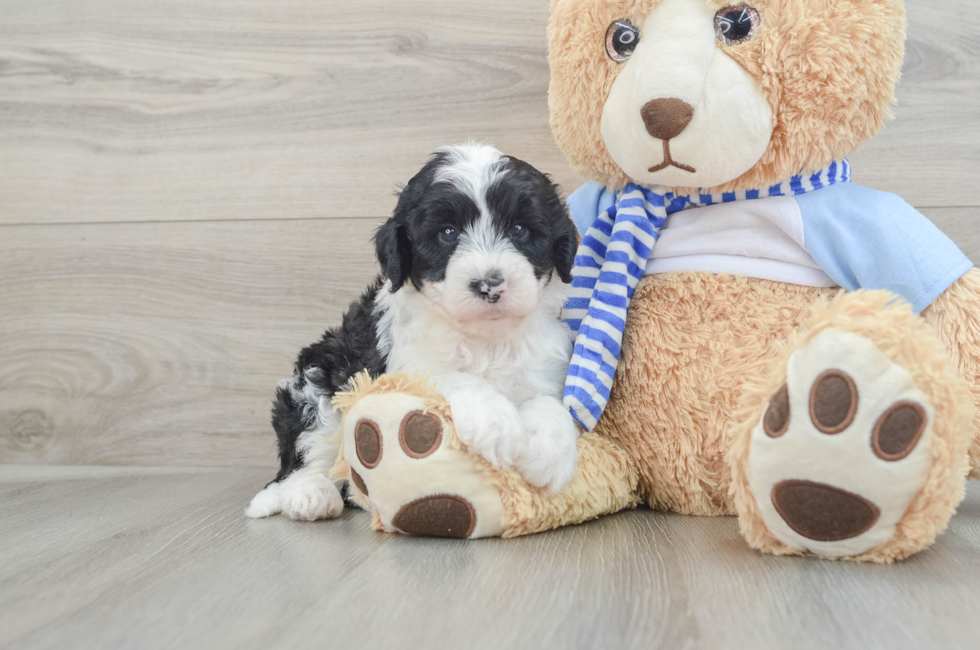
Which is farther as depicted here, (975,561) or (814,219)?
(814,219)

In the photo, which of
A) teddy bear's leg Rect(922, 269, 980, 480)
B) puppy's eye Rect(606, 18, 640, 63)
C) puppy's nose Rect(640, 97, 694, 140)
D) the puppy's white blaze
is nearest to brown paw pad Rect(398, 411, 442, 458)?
the puppy's white blaze

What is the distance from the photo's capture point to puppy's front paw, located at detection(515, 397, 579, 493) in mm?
1294

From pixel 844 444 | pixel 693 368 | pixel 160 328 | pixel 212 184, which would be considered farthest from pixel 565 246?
pixel 160 328

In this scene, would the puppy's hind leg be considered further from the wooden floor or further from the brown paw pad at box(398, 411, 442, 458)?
the brown paw pad at box(398, 411, 442, 458)

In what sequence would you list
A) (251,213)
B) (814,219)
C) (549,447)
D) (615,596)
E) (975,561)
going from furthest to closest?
1. (251,213)
2. (814,219)
3. (549,447)
4. (975,561)
5. (615,596)

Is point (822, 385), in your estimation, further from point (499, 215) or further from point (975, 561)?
point (499, 215)

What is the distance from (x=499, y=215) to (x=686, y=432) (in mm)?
515

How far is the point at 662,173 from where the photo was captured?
1422mm

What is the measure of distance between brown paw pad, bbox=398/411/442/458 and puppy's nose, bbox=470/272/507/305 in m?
0.22

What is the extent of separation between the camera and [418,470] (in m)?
1.27

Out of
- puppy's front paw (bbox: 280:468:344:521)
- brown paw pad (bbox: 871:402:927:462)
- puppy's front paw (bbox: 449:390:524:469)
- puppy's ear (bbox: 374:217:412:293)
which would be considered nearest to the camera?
brown paw pad (bbox: 871:402:927:462)

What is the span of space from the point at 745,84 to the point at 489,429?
27.9 inches

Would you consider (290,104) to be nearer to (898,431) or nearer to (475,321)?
(475,321)

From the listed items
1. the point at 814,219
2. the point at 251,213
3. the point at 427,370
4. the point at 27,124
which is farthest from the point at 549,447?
the point at 27,124
